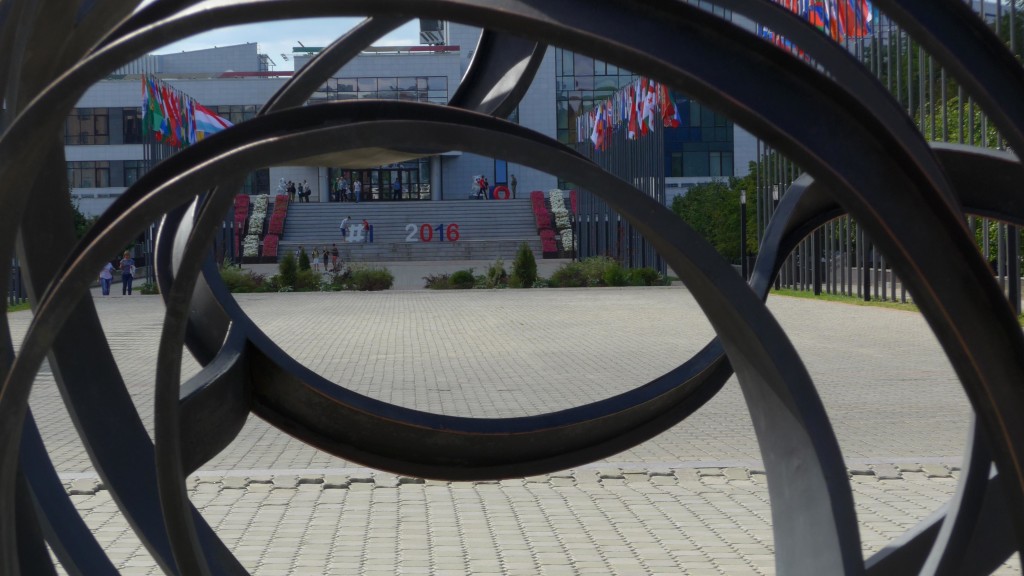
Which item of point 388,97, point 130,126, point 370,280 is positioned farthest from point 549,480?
point 130,126

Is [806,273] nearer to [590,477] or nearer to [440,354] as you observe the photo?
[440,354]

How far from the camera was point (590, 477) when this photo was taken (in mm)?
7832

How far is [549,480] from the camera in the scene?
7832 mm

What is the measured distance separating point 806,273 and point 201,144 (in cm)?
2946

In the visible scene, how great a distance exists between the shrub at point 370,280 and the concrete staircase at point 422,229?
52.4ft

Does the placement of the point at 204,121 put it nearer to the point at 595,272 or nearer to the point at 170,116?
the point at 170,116

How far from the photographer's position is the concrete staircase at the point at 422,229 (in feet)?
175

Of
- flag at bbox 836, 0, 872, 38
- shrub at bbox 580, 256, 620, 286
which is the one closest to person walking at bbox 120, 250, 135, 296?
shrub at bbox 580, 256, 620, 286

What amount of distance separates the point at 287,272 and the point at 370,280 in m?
2.54

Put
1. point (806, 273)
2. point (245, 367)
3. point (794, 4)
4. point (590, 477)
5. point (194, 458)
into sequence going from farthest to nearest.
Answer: point (806, 273)
point (794, 4)
point (590, 477)
point (245, 367)
point (194, 458)

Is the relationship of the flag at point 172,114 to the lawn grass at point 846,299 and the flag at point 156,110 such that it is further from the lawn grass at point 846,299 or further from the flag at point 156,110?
the lawn grass at point 846,299

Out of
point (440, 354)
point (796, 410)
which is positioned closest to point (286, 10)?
point (796, 410)

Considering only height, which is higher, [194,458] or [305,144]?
[305,144]

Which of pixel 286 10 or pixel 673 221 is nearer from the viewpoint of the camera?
pixel 286 10
